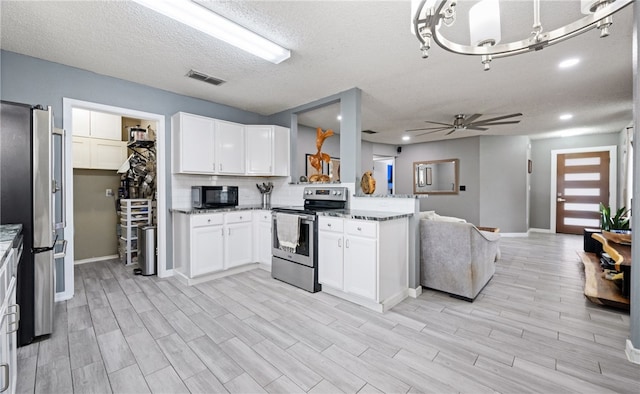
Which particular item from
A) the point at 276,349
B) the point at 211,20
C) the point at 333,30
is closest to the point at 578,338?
the point at 276,349

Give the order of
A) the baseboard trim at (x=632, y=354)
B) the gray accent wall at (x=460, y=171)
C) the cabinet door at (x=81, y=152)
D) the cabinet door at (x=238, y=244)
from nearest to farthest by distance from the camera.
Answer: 1. the baseboard trim at (x=632, y=354)
2. the cabinet door at (x=238, y=244)
3. the cabinet door at (x=81, y=152)
4. the gray accent wall at (x=460, y=171)

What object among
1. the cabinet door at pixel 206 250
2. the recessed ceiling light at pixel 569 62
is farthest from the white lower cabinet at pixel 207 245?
the recessed ceiling light at pixel 569 62

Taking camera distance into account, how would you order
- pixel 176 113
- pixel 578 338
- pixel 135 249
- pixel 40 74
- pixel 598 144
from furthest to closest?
pixel 598 144, pixel 135 249, pixel 176 113, pixel 40 74, pixel 578 338

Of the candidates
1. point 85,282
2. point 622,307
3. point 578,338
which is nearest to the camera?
point 578,338

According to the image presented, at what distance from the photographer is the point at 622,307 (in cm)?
256

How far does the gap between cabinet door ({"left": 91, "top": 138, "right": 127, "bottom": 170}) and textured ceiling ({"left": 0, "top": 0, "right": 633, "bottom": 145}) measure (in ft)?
5.61

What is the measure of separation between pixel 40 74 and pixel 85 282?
240cm

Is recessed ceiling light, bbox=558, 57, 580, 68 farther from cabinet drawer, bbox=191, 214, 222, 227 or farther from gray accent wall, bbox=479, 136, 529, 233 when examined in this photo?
cabinet drawer, bbox=191, 214, 222, 227

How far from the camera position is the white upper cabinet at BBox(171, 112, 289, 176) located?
3.57 meters

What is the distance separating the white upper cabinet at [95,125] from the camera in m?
4.16

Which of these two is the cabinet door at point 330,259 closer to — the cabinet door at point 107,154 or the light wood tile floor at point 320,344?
the light wood tile floor at point 320,344

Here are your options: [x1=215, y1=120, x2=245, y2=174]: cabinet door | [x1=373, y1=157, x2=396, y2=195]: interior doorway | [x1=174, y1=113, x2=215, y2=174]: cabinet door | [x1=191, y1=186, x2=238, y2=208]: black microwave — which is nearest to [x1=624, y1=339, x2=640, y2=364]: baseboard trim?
[x1=191, y1=186, x2=238, y2=208]: black microwave

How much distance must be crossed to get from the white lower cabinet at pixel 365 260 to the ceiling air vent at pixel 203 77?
2.12 meters

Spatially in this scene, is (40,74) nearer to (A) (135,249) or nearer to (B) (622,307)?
(A) (135,249)
